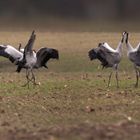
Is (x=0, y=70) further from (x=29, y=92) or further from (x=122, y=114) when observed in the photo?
(x=122, y=114)

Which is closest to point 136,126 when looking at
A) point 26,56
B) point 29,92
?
point 29,92

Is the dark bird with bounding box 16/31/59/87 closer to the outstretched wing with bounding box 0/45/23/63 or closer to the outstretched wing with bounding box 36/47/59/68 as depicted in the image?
the outstretched wing with bounding box 36/47/59/68

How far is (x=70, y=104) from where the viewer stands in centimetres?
1506

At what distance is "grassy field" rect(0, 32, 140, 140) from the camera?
9945mm

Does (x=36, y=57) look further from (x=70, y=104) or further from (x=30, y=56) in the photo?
(x=70, y=104)

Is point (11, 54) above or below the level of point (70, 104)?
above

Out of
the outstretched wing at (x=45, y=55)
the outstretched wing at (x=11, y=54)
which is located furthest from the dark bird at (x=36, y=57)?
the outstretched wing at (x=11, y=54)

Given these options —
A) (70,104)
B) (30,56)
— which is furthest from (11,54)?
(70,104)

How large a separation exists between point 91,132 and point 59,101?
608 cm

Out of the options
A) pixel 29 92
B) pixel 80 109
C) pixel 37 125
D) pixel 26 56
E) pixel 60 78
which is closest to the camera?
pixel 37 125

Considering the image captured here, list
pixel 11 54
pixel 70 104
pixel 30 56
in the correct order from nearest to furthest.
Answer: pixel 70 104 < pixel 30 56 < pixel 11 54

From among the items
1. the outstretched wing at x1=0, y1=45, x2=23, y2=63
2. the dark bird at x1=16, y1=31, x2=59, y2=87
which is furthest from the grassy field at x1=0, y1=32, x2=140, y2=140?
the outstretched wing at x1=0, y1=45, x2=23, y2=63

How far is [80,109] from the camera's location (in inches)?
560

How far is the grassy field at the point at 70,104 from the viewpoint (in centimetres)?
995
